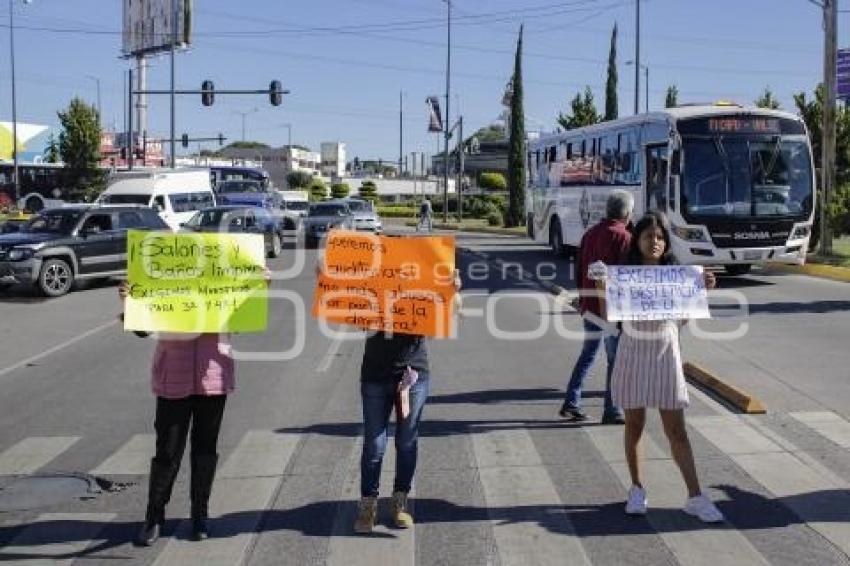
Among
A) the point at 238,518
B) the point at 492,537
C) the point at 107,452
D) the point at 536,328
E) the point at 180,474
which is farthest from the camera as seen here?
the point at 536,328

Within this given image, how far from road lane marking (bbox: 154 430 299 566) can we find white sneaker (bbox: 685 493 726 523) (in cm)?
245

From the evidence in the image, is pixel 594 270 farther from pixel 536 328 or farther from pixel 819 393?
pixel 536 328

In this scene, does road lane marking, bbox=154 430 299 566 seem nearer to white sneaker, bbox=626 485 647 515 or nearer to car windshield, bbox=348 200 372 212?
white sneaker, bbox=626 485 647 515

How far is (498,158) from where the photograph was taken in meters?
125

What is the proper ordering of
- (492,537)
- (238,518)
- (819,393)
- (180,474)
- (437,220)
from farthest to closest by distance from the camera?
(437,220)
(819,393)
(180,474)
(238,518)
(492,537)

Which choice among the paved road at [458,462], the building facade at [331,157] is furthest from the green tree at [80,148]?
the building facade at [331,157]

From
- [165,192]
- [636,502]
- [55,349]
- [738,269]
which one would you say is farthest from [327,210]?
[636,502]

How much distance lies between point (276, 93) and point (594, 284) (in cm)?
3848

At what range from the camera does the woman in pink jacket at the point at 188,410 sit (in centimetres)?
555

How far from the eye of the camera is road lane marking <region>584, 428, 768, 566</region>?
5250 millimetres

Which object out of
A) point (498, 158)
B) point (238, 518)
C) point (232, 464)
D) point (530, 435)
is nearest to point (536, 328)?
point (530, 435)

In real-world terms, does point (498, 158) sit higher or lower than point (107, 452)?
higher

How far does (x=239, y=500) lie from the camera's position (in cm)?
637

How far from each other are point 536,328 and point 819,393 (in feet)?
17.3
